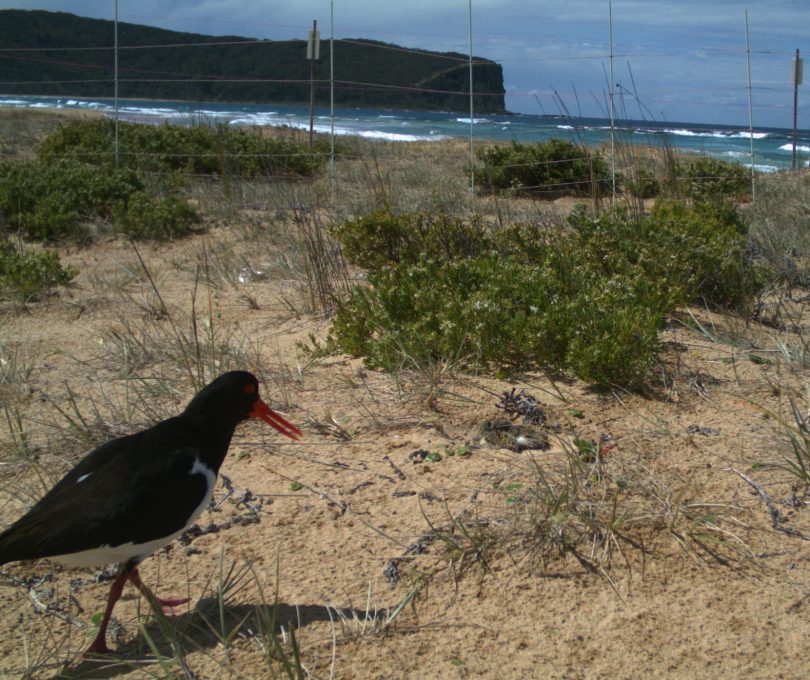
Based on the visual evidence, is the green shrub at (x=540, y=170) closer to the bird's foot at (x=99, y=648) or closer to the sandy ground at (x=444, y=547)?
the sandy ground at (x=444, y=547)

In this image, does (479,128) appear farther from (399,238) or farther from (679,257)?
(679,257)

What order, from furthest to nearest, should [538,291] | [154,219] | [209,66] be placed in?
[209,66]
[154,219]
[538,291]

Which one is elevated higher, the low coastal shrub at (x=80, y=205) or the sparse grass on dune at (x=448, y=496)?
the low coastal shrub at (x=80, y=205)

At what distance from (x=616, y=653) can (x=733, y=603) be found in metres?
0.45

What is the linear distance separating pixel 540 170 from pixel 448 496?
920 cm

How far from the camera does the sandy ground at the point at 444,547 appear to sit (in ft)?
7.98

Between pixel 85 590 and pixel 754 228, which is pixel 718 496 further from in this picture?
pixel 754 228

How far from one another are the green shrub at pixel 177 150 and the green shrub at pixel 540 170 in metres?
2.47

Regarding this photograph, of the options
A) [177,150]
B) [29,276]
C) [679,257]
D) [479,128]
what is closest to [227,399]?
[679,257]

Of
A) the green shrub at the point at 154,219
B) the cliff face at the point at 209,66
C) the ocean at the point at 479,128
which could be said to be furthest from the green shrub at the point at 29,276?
the cliff face at the point at 209,66

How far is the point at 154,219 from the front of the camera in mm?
8039

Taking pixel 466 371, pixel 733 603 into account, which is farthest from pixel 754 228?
pixel 733 603

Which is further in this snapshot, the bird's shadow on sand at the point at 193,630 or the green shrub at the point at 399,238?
the green shrub at the point at 399,238

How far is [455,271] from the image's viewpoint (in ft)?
15.8
